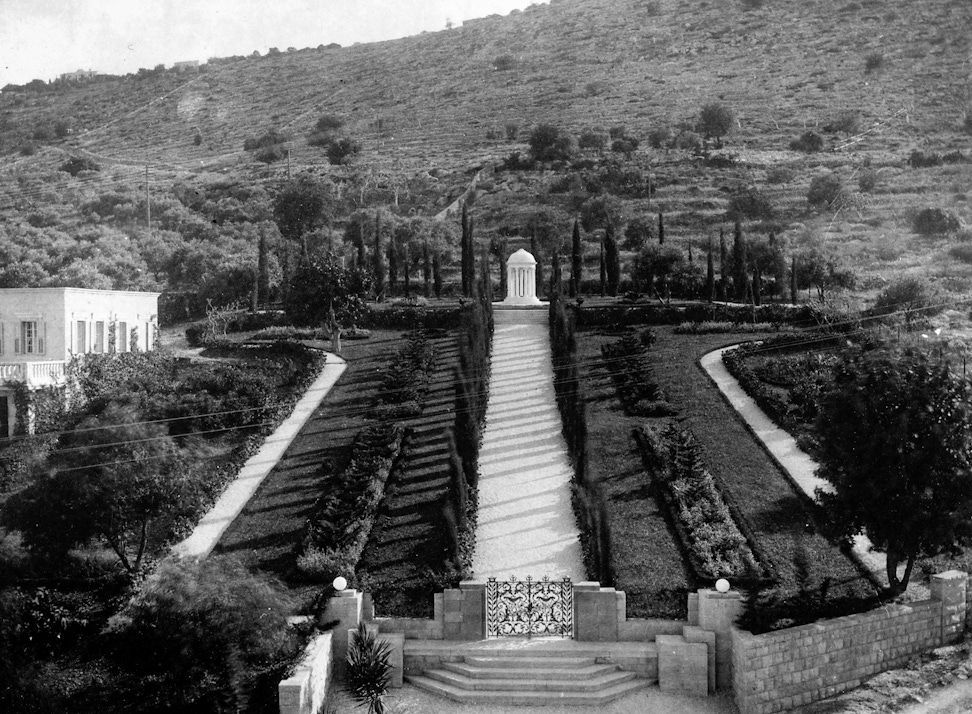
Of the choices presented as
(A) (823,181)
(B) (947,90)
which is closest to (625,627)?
(A) (823,181)

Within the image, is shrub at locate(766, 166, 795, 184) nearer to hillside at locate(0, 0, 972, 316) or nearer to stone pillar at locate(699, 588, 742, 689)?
hillside at locate(0, 0, 972, 316)

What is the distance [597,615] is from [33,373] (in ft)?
51.8

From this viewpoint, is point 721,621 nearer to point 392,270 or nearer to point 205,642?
point 205,642

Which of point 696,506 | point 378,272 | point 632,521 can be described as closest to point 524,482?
point 632,521

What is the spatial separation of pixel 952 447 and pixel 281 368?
19446mm

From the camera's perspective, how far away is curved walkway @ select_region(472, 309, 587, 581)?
19047mm

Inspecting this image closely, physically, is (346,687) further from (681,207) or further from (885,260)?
(681,207)

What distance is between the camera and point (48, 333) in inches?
990

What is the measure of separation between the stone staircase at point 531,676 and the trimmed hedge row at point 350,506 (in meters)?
3.02

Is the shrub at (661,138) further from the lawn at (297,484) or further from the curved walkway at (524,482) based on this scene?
the lawn at (297,484)

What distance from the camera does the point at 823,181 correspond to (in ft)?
188

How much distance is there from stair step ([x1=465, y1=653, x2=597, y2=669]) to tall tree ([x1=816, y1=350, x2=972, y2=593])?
18.5 ft

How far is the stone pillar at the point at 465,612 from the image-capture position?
16.6 metres

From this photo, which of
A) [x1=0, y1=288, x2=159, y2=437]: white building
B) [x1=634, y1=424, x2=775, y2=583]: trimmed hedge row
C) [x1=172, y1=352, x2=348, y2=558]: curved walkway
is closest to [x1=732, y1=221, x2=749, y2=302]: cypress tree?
[x1=634, y1=424, x2=775, y2=583]: trimmed hedge row
